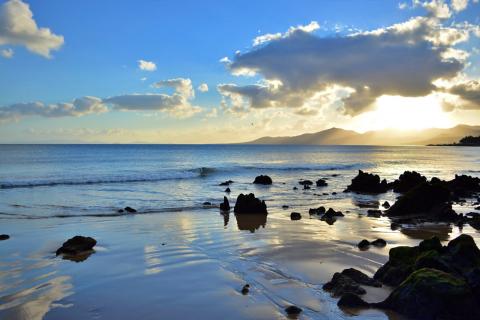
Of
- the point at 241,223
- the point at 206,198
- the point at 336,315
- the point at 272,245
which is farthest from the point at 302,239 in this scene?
the point at 206,198

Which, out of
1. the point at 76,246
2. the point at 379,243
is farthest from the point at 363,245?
the point at 76,246

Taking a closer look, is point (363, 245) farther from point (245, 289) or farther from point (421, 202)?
point (421, 202)

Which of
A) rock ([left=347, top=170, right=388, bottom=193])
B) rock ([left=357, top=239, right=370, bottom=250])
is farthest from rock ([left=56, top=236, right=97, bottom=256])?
rock ([left=347, top=170, right=388, bottom=193])

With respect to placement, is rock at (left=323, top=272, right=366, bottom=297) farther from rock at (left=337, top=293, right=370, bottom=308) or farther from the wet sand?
rock at (left=337, top=293, right=370, bottom=308)

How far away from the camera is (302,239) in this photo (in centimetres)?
1502

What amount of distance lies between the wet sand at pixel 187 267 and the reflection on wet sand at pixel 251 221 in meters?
0.09

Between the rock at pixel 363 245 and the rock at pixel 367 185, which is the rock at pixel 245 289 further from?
the rock at pixel 367 185

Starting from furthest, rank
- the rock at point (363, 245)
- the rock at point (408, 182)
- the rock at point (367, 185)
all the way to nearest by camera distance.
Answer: the rock at point (367, 185), the rock at point (408, 182), the rock at point (363, 245)

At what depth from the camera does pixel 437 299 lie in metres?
7.58

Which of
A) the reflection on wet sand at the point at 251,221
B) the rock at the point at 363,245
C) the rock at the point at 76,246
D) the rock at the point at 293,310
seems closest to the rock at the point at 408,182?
the reflection on wet sand at the point at 251,221

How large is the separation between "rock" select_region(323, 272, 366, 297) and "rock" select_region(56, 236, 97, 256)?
25.3 feet

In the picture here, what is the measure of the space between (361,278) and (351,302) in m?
1.62

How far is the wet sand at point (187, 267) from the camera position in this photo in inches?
327

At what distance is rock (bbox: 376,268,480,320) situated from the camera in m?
7.50
